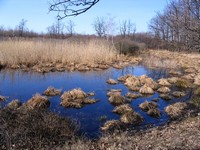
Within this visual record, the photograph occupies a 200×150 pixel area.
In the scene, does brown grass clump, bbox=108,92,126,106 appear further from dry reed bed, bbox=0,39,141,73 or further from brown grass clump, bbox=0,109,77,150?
dry reed bed, bbox=0,39,141,73

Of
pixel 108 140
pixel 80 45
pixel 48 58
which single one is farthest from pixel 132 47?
pixel 108 140

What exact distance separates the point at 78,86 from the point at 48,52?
6.50m

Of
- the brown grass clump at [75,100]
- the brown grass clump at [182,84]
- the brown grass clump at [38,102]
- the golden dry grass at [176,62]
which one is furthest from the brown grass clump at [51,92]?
the golden dry grass at [176,62]

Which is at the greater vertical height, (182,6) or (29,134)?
(182,6)

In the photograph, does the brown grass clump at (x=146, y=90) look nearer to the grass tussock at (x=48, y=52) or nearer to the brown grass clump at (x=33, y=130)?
the brown grass clump at (x=33, y=130)

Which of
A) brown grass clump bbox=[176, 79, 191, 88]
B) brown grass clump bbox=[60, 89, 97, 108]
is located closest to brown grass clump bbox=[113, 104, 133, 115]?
brown grass clump bbox=[60, 89, 97, 108]

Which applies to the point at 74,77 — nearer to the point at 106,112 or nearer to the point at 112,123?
the point at 106,112

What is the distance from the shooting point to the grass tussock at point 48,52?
16.8 metres

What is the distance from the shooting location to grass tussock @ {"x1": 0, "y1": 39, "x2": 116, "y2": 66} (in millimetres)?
16797

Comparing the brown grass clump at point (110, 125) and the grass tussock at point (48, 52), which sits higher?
the grass tussock at point (48, 52)

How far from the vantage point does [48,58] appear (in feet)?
59.7

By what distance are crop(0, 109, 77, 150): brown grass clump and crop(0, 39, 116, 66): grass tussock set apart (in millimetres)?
10277

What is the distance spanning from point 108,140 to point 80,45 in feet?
49.0

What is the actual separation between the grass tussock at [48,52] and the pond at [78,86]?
1708 millimetres
